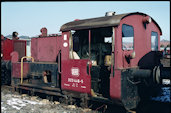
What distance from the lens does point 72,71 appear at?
5.94m

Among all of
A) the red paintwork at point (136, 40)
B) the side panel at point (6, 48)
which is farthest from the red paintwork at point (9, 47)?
the red paintwork at point (136, 40)

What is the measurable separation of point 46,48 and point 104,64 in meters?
3.44

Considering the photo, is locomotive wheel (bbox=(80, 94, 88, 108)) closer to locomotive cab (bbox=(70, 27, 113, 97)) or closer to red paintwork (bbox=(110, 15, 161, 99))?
locomotive cab (bbox=(70, 27, 113, 97))

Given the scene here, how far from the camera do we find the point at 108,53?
258 inches

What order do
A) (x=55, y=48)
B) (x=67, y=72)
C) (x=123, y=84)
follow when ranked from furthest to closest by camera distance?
(x=55, y=48)
(x=67, y=72)
(x=123, y=84)

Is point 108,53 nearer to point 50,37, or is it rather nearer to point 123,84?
point 123,84

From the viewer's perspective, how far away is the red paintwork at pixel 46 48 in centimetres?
785

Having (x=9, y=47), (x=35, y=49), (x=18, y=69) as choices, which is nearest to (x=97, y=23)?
(x=35, y=49)

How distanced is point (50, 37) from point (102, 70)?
3612mm

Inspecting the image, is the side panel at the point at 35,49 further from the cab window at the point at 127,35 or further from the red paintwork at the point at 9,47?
the cab window at the point at 127,35

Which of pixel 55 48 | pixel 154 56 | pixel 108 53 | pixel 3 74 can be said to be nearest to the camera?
pixel 108 53

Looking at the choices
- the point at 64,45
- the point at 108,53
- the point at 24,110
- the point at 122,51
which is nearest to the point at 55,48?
the point at 64,45

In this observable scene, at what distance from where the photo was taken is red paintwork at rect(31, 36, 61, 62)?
785 centimetres

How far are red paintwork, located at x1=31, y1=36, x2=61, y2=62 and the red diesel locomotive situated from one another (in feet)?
0.15
